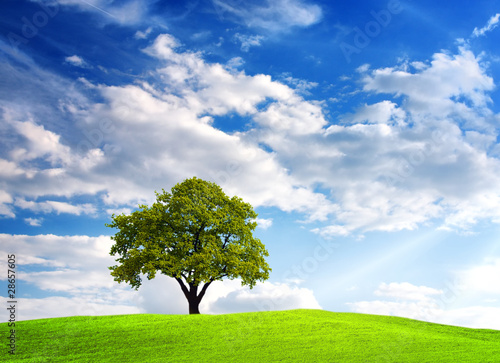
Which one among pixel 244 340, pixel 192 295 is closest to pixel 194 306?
pixel 192 295

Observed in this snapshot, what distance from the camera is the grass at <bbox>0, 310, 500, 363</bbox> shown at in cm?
2483

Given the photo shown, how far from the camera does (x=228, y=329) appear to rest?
30.0m

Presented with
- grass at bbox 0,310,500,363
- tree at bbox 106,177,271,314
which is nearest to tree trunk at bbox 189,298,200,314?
tree at bbox 106,177,271,314

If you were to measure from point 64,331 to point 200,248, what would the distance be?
1547 centimetres

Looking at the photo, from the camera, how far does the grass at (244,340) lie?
977 inches

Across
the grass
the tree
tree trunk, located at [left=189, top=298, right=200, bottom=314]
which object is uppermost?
the tree

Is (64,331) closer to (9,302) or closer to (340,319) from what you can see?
(9,302)

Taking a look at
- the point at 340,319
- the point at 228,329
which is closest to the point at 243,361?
the point at 228,329

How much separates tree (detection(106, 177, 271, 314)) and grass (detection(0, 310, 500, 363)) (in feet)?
21.5

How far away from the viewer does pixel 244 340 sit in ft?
90.0

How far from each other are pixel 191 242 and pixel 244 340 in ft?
52.5

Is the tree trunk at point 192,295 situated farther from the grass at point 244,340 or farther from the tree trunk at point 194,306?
the grass at point 244,340

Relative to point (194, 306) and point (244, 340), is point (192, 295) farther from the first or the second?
point (244, 340)

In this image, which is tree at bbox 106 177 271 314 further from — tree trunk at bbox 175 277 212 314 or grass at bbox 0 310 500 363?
grass at bbox 0 310 500 363
